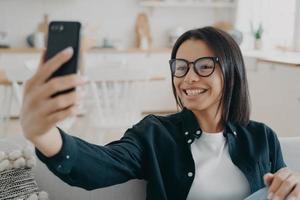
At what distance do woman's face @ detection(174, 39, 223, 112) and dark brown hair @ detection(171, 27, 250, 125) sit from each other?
0.06 ft

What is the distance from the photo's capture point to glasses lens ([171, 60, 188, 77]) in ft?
3.82

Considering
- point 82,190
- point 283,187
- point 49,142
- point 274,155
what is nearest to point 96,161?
point 49,142

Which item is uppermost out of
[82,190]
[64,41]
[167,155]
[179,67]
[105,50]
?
[64,41]

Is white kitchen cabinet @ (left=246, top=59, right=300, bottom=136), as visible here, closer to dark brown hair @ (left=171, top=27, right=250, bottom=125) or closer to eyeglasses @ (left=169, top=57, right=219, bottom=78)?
dark brown hair @ (left=171, top=27, right=250, bottom=125)

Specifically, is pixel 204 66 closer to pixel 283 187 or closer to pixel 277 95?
pixel 283 187

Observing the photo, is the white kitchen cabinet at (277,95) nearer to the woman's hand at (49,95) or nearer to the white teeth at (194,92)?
the white teeth at (194,92)

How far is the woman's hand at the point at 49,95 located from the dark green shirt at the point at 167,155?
26cm

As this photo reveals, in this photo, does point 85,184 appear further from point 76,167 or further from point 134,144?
point 134,144

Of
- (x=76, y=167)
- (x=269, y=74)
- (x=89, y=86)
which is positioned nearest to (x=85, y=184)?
(x=76, y=167)

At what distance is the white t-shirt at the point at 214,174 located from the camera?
1.12 m

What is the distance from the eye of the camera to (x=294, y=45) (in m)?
4.16

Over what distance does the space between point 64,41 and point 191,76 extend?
53 cm

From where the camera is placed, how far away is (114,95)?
10.6ft

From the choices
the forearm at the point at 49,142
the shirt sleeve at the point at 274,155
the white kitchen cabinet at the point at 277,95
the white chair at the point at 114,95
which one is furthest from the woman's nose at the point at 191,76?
the white kitchen cabinet at the point at 277,95
